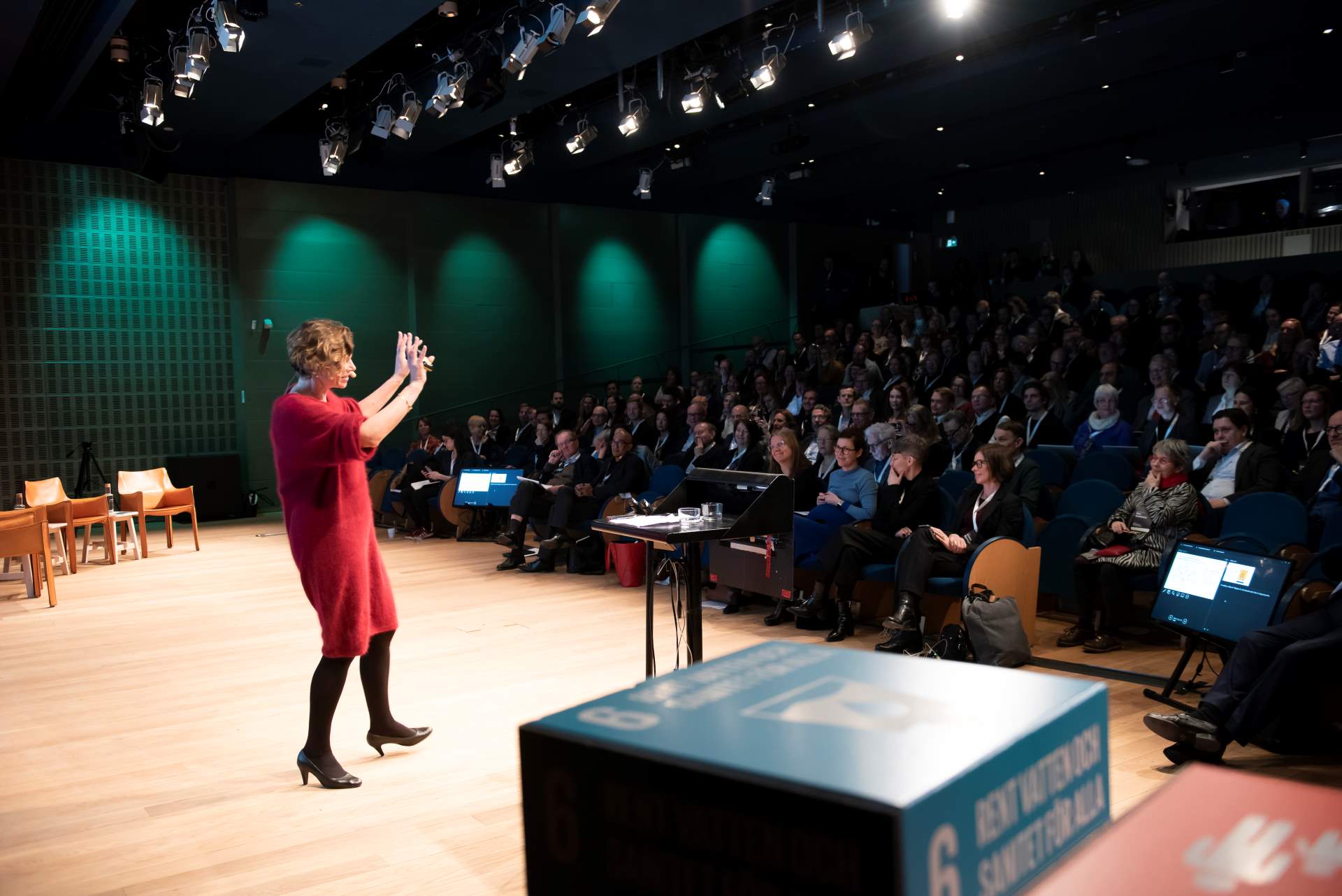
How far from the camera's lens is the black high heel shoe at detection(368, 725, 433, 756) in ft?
12.0

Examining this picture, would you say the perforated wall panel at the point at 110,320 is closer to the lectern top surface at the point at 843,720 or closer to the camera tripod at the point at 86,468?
the camera tripod at the point at 86,468

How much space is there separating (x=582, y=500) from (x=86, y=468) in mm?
6349

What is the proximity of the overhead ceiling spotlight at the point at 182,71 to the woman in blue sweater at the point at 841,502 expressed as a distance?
530 cm

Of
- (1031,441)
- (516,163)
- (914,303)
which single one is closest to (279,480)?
(1031,441)

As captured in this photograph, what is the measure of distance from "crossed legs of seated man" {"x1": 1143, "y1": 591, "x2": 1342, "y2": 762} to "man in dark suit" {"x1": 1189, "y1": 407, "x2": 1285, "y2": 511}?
1816 millimetres

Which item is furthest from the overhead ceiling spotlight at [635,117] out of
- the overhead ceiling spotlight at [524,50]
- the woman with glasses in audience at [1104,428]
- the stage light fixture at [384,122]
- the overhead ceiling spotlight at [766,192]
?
the woman with glasses in audience at [1104,428]

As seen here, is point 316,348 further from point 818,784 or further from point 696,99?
point 696,99

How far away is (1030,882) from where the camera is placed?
27.9 inches

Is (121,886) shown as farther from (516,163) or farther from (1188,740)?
(516,163)

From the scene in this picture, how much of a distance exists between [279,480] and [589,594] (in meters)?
3.83

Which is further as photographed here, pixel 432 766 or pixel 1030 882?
pixel 432 766

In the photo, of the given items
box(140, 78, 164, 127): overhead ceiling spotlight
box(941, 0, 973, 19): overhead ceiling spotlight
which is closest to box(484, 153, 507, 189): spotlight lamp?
box(140, 78, 164, 127): overhead ceiling spotlight

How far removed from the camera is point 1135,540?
16.4 feet

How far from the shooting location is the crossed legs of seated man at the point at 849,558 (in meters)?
5.49
